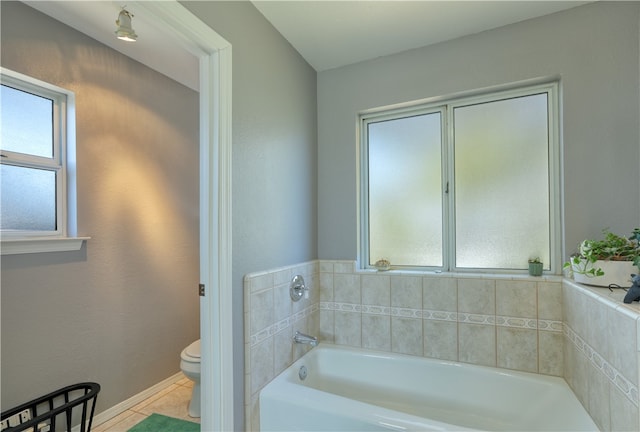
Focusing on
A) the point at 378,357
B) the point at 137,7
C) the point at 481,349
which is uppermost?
the point at 137,7

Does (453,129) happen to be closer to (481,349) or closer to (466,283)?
(466,283)

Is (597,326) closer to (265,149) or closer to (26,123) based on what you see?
(265,149)

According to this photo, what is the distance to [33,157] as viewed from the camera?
6.07ft

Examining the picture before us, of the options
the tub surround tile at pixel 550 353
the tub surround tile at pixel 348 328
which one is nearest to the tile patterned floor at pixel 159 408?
the tub surround tile at pixel 348 328

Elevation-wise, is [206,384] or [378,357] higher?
[206,384]

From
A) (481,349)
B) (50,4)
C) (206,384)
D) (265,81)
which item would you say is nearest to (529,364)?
(481,349)

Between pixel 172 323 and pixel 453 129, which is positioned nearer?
pixel 453 129

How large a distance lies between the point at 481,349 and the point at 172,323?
2333 mm

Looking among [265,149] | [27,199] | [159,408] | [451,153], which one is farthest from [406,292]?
[27,199]

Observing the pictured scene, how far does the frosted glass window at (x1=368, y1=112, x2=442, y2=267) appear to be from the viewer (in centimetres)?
215

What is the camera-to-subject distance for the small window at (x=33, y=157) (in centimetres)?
174

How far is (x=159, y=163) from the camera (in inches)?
98.7

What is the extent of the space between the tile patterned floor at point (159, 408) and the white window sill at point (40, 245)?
3.87ft

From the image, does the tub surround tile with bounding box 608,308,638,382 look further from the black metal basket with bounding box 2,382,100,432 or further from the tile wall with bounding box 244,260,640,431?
the black metal basket with bounding box 2,382,100,432
